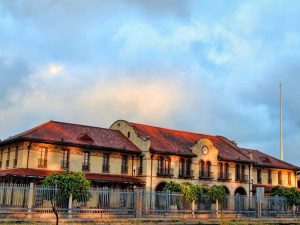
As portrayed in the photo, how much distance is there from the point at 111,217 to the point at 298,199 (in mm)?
21510

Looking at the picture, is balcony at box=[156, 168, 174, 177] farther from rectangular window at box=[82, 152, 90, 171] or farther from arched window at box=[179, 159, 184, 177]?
rectangular window at box=[82, 152, 90, 171]

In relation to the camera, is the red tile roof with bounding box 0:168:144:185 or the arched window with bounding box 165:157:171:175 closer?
the red tile roof with bounding box 0:168:144:185

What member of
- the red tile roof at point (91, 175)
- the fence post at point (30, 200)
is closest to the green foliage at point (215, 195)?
the red tile roof at point (91, 175)

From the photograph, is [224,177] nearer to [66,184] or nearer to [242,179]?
[242,179]

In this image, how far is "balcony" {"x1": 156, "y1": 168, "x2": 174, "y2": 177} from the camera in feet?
147

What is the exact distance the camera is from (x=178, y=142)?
4928 cm

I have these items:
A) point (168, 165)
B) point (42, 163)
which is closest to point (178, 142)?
point (168, 165)

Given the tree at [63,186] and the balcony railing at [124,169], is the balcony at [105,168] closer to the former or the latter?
the balcony railing at [124,169]

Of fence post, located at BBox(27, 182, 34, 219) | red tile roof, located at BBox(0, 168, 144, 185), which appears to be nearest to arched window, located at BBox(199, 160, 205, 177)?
red tile roof, located at BBox(0, 168, 144, 185)

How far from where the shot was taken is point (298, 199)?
44.7m

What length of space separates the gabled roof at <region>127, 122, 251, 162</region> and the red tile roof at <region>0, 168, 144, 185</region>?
3.98m

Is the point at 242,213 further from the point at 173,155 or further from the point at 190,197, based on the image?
the point at 173,155

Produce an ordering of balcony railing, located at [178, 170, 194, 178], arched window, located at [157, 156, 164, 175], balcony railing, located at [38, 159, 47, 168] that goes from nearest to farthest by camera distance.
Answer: balcony railing, located at [38, 159, 47, 168] → arched window, located at [157, 156, 164, 175] → balcony railing, located at [178, 170, 194, 178]

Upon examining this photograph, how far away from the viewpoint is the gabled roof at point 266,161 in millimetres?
55469
